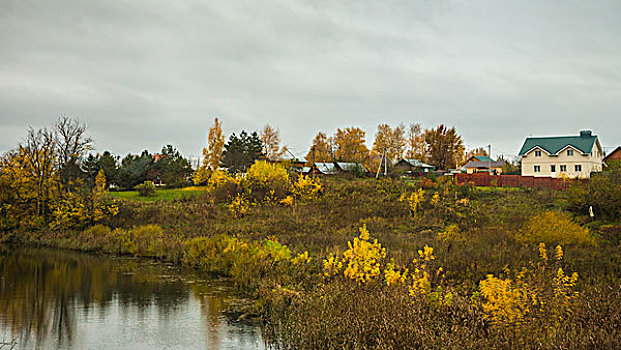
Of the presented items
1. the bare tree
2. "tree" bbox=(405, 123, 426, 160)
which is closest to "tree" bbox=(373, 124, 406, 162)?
"tree" bbox=(405, 123, 426, 160)

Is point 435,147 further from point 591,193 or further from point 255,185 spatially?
point 591,193

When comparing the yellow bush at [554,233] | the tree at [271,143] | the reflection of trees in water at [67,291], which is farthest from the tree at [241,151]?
the yellow bush at [554,233]

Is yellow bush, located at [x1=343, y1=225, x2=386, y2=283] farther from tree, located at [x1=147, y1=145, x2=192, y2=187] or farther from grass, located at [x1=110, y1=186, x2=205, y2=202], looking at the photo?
tree, located at [x1=147, y1=145, x2=192, y2=187]

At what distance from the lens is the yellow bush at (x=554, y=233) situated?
14.3 metres

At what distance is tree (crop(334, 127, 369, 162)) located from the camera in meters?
77.8

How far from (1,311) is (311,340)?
28.1 feet

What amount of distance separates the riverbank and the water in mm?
976

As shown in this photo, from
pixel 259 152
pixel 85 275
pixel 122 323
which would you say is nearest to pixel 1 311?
pixel 122 323

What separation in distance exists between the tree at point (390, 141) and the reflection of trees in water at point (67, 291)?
6035 centimetres

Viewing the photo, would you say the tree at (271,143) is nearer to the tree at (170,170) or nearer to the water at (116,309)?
the tree at (170,170)

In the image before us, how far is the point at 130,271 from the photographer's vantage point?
18.1 m

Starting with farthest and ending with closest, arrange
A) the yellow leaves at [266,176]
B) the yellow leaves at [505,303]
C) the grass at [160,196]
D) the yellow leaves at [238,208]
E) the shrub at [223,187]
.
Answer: the grass at [160,196]
the yellow leaves at [266,176]
the shrub at [223,187]
the yellow leaves at [238,208]
the yellow leaves at [505,303]

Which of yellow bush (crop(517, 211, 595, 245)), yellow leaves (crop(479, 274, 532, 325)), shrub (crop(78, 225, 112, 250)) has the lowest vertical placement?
shrub (crop(78, 225, 112, 250))

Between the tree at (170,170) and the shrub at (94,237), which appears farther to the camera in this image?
the tree at (170,170)
